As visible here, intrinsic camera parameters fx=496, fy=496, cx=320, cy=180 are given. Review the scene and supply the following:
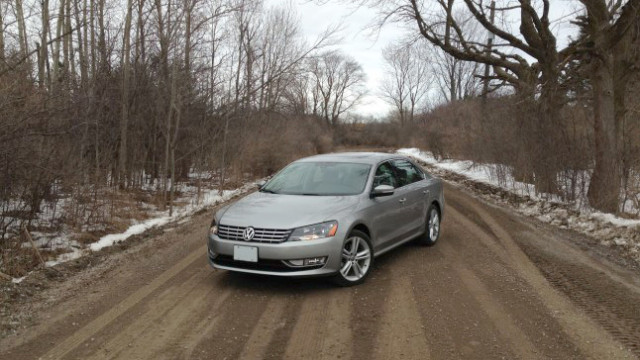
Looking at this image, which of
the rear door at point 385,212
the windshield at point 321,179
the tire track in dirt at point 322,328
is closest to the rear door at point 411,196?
the rear door at point 385,212

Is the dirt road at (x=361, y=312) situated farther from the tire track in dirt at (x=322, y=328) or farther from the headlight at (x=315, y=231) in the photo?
the headlight at (x=315, y=231)

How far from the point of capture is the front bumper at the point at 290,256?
17.1 ft

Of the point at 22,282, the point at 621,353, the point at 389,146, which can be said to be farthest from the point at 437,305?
the point at 389,146

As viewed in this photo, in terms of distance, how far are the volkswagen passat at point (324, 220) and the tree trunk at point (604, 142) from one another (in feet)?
15.9

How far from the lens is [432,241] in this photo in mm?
7809

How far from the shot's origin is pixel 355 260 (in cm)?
574

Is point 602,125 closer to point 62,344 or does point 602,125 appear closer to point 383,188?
point 383,188

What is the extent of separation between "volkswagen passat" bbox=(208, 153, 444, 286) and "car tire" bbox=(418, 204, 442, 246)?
1.7 inches

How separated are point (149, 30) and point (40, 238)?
27.7ft

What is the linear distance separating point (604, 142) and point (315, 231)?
8.50 meters

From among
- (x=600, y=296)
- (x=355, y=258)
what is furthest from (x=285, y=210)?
(x=600, y=296)

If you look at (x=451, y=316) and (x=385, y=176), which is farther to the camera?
(x=385, y=176)

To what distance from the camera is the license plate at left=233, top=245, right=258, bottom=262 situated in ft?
17.4

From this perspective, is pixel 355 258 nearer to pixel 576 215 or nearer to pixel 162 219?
pixel 162 219
